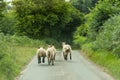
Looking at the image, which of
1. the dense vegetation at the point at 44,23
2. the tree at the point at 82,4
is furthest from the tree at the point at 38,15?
the tree at the point at 82,4

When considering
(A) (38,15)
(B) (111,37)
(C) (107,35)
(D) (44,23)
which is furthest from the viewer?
(D) (44,23)

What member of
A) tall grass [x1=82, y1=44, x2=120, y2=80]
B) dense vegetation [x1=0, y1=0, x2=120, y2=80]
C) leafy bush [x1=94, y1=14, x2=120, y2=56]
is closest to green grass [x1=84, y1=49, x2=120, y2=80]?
tall grass [x1=82, y1=44, x2=120, y2=80]

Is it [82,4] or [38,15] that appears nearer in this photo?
[38,15]

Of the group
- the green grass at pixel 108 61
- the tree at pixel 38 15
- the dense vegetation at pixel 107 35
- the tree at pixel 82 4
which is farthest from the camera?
the tree at pixel 82 4

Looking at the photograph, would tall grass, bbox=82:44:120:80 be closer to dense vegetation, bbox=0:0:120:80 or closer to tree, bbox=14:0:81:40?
dense vegetation, bbox=0:0:120:80

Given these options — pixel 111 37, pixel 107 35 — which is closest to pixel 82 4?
pixel 107 35

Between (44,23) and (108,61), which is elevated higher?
(44,23)

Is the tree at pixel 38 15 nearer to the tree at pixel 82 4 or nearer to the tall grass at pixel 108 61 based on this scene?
the tree at pixel 82 4

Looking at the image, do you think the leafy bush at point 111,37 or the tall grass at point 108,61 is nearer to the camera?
the tall grass at point 108,61

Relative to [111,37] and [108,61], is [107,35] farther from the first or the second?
[108,61]

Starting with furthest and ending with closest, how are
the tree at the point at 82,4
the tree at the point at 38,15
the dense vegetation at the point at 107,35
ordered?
1. the tree at the point at 82,4
2. the tree at the point at 38,15
3. the dense vegetation at the point at 107,35

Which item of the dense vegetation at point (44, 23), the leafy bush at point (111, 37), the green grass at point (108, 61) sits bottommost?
the green grass at point (108, 61)

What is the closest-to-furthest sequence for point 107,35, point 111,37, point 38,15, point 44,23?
point 111,37 → point 107,35 → point 38,15 → point 44,23

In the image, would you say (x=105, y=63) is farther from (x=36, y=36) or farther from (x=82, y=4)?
(x=82, y=4)
